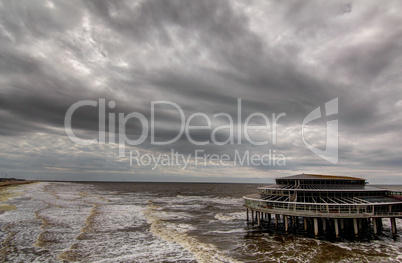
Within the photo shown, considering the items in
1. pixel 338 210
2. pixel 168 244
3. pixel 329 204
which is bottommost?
pixel 168 244

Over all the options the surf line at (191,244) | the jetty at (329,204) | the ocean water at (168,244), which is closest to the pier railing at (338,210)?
the jetty at (329,204)

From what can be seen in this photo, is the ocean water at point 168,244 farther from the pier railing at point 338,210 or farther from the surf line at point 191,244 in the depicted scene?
the pier railing at point 338,210

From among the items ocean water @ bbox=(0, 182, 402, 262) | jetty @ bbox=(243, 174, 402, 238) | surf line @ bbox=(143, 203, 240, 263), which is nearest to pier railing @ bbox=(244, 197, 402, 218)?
jetty @ bbox=(243, 174, 402, 238)

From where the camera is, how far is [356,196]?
1564 inches

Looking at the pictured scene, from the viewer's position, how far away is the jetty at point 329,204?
33750 mm

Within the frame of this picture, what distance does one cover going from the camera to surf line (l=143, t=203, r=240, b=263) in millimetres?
26733

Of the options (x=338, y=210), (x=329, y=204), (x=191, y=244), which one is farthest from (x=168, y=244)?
(x=338, y=210)

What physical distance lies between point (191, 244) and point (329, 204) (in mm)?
19895

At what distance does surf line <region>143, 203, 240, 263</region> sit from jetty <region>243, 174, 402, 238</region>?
11.9m

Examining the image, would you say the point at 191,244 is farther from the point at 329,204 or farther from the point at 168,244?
the point at 329,204

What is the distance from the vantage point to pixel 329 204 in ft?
109

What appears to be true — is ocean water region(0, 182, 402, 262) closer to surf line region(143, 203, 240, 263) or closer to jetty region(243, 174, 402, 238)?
surf line region(143, 203, 240, 263)

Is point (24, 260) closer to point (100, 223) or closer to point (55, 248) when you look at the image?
point (55, 248)

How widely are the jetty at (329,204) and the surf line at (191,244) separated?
39.1 feet
